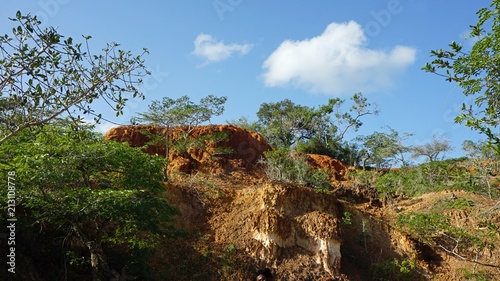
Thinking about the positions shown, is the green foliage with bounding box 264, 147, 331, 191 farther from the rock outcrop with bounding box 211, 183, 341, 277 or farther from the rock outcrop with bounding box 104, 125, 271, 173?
the rock outcrop with bounding box 211, 183, 341, 277

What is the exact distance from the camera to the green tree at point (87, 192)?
24.2 feet

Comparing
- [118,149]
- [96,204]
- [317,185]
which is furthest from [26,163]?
[317,185]

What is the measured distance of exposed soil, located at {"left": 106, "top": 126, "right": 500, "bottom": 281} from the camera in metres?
12.2

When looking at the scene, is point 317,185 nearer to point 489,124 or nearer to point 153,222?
point 153,222

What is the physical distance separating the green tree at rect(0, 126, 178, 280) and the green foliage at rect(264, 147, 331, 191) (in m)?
8.59

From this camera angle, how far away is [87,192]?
26.7 ft

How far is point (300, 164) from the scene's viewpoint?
18.7 meters

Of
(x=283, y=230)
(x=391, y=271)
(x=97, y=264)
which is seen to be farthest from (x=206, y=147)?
(x=97, y=264)

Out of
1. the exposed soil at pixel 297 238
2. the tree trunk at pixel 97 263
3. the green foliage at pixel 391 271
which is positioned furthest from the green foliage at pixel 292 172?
the tree trunk at pixel 97 263

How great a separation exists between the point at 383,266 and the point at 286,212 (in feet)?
11.2

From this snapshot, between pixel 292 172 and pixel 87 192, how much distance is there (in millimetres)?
11427

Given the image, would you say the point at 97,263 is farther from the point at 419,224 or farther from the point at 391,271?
the point at 419,224

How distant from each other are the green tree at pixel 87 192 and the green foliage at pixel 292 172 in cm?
859

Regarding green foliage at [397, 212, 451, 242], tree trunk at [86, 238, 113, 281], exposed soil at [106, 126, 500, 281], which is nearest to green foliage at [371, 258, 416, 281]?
exposed soil at [106, 126, 500, 281]
